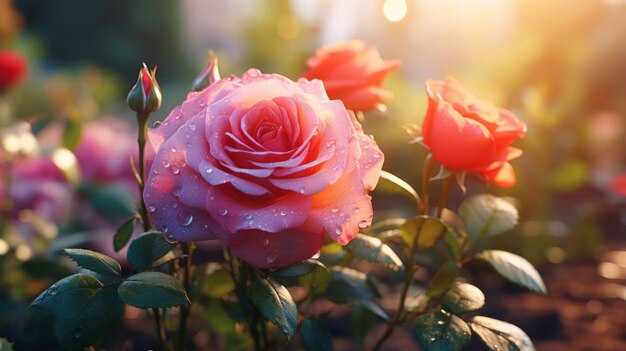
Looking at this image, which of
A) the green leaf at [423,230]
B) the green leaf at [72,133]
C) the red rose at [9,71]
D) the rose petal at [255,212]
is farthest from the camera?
the red rose at [9,71]

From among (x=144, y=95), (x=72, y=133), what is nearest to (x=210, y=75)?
(x=144, y=95)

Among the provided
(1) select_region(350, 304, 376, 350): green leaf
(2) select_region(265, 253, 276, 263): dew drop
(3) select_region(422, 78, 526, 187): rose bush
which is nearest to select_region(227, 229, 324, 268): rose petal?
(2) select_region(265, 253, 276, 263): dew drop

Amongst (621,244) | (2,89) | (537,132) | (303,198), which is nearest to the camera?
(303,198)

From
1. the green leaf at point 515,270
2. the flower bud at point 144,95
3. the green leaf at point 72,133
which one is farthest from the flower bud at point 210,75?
the green leaf at point 72,133

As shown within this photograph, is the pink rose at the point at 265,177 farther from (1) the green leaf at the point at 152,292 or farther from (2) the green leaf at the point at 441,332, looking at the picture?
(2) the green leaf at the point at 441,332

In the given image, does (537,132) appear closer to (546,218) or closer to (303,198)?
(546,218)

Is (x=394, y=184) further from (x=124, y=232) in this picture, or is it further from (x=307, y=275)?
(x=124, y=232)

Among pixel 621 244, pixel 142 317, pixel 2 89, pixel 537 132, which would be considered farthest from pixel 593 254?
pixel 2 89
